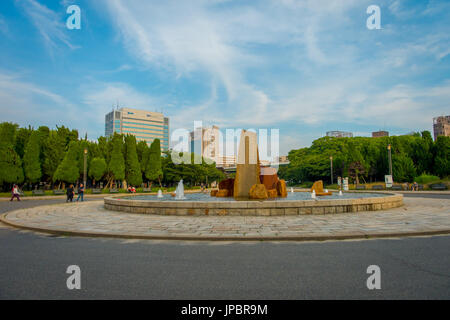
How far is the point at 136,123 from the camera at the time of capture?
153 metres

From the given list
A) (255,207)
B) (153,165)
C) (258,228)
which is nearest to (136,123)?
(153,165)

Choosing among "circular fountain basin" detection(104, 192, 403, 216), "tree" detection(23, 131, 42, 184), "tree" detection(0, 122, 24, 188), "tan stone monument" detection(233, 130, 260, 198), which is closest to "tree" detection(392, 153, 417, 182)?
"tan stone monument" detection(233, 130, 260, 198)

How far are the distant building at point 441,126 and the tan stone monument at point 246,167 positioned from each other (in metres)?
176

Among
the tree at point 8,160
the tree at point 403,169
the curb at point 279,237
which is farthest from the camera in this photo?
the tree at point 403,169

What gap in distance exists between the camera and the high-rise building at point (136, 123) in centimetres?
14938

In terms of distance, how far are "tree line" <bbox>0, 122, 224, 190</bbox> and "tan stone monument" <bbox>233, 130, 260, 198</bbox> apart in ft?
92.5

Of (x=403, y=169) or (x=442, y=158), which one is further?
(x=403, y=169)

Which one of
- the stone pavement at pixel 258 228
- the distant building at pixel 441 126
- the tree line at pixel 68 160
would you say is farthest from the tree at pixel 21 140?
the distant building at pixel 441 126

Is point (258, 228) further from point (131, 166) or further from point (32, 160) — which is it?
point (131, 166)

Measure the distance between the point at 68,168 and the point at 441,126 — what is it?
620ft

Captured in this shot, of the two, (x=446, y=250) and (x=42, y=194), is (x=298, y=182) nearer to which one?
(x=42, y=194)

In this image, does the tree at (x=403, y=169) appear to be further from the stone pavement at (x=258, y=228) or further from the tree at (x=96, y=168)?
the tree at (x=96, y=168)
